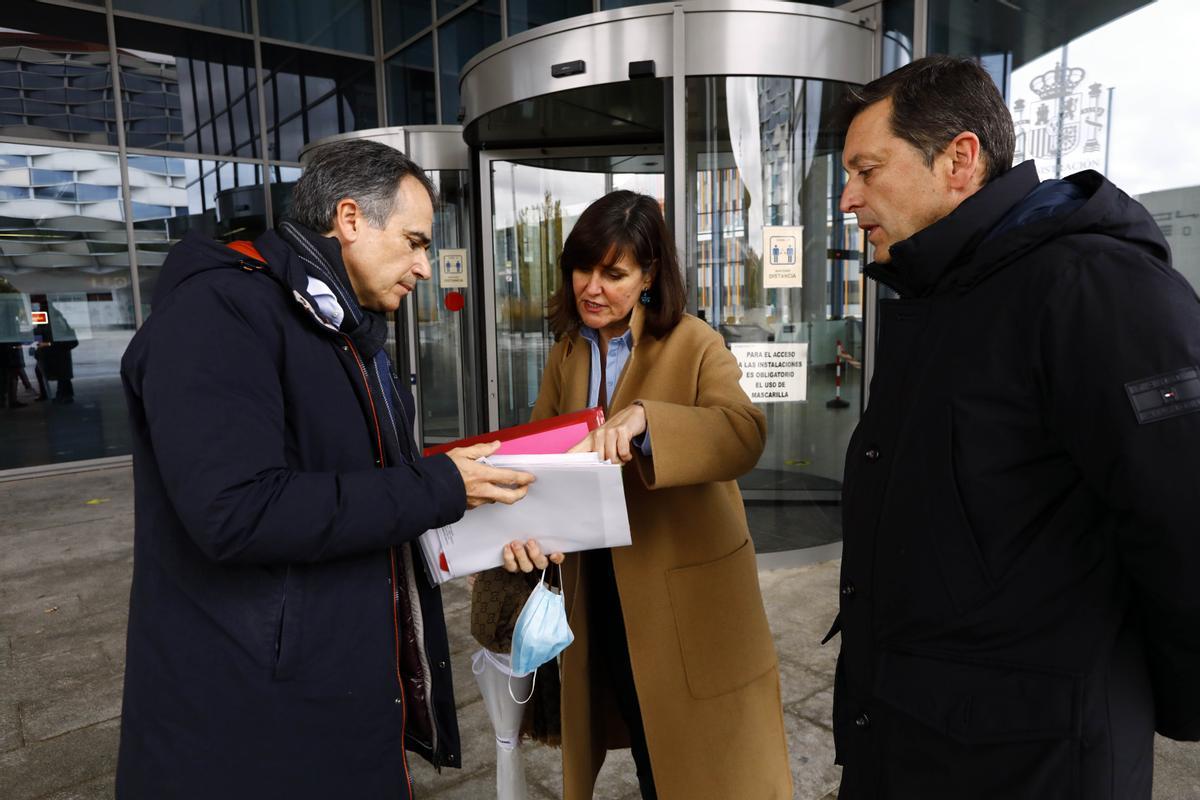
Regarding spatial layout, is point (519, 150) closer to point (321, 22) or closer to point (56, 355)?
point (321, 22)

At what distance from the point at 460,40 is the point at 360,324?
8.01 metres

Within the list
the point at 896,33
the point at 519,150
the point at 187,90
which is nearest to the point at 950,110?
the point at 896,33

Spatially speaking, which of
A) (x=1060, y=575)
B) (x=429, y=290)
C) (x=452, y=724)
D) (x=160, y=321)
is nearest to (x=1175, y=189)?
(x=1060, y=575)

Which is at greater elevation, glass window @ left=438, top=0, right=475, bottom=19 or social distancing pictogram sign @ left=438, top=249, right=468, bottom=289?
glass window @ left=438, top=0, right=475, bottom=19

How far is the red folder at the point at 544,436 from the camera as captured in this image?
4.84 ft

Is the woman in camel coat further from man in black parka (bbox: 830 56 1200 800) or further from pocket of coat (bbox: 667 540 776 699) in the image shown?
man in black parka (bbox: 830 56 1200 800)

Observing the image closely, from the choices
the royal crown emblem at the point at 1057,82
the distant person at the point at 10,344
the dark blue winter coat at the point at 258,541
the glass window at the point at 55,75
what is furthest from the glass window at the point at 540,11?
the dark blue winter coat at the point at 258,541

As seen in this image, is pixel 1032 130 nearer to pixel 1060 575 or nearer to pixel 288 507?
pixel 1060 575

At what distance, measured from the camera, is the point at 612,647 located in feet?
6.23

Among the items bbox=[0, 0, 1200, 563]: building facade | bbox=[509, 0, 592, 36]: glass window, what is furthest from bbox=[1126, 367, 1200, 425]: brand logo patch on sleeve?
bbox=[509, 0, 592, 36]: glass window

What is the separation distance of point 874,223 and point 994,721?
32.1 inches

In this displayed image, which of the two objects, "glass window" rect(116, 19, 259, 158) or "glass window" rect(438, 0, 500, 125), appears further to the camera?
"glass window" rect(116, 19, 259, 158)

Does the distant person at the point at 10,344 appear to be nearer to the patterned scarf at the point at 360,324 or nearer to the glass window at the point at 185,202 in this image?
the glass window at the point at 185,202

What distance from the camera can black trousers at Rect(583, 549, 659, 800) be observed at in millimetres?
1871
